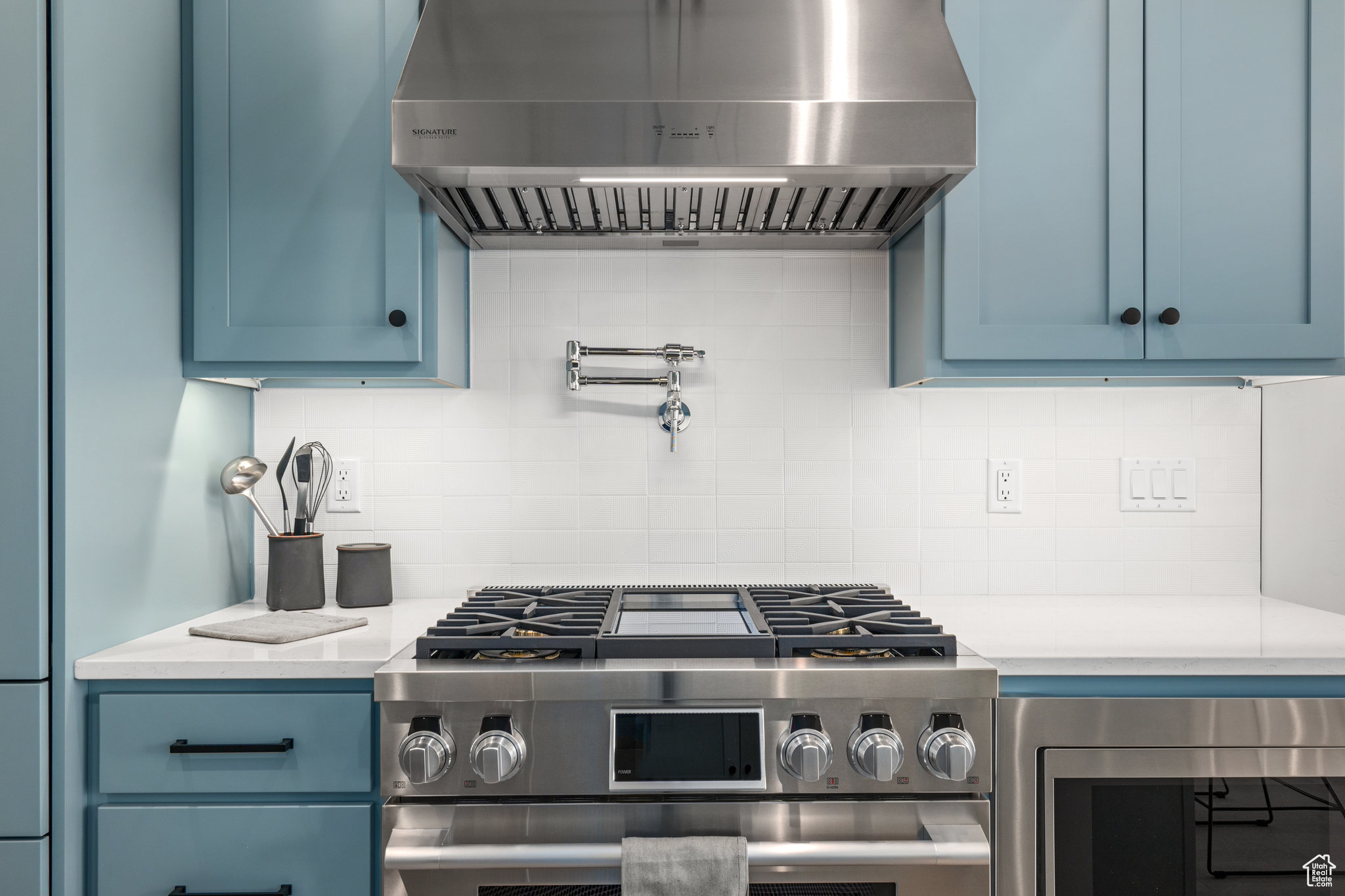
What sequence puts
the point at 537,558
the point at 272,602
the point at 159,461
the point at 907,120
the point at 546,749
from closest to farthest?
the point at 546,749 < the point at 907,120 < the point at 159,461 < the point at 272,602 < the point at 537,558

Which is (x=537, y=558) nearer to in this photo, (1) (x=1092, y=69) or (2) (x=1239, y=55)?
(1) (x=1092, y=69)

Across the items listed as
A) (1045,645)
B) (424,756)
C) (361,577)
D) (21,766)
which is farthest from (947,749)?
(21,766)

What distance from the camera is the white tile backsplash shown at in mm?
1896

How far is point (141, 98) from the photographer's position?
1.45 m

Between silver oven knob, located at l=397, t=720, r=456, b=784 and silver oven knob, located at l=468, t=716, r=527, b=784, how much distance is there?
4cm

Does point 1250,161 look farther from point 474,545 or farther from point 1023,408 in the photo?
point 474,545

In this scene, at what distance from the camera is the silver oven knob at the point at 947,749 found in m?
1.19

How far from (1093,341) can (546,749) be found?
49.6 inches

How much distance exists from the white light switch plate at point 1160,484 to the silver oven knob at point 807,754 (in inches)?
45.1

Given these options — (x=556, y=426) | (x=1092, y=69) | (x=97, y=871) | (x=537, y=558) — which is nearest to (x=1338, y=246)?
(x=1092, y=69)

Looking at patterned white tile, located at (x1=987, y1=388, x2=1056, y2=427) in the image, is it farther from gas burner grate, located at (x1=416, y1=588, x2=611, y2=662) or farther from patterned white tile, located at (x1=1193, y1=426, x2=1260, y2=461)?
gas burner grate, located at (x1=416, y1=588, x2=611, y2=662)

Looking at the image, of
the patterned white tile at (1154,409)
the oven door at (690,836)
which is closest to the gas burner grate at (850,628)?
the oven door at (690,836)

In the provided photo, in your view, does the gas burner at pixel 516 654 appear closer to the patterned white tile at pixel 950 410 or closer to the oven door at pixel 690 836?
the oven door at pixel 690 836

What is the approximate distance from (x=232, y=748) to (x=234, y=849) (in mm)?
164
